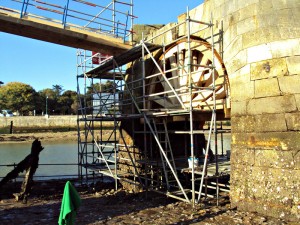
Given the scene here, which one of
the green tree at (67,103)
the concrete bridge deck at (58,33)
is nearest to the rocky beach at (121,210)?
the concrete bridge deck at (58,33)

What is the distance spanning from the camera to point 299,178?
266 inches

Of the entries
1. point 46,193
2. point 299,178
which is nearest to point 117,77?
point 46,193

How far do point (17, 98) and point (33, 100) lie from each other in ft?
12.1

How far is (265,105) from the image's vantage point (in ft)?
24.3

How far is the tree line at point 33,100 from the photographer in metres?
77.8

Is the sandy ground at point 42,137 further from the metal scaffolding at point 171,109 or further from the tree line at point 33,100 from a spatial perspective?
the metal scaffolding at point 171,109

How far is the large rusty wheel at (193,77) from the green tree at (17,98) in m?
Answer: 71.8

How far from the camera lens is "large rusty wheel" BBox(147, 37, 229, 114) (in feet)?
29.2

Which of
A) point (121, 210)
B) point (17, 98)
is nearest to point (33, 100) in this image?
point (17, 98)

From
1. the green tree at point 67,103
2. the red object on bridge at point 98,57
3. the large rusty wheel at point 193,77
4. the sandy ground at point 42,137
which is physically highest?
the green tree at point 67,103

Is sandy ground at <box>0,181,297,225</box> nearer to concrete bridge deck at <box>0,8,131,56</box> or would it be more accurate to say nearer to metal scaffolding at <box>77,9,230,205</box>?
metal scaffolding at <box>77,9,230,205</box>

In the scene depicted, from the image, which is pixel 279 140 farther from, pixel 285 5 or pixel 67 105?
pixel 67 105

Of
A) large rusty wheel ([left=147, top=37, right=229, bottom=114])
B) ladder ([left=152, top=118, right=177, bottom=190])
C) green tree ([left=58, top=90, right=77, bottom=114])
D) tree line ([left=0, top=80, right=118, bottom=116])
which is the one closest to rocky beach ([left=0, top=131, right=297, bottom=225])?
ladder ([left=152, top=118, right=177, bottom=190])

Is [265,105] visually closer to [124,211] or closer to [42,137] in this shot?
[124,211]
